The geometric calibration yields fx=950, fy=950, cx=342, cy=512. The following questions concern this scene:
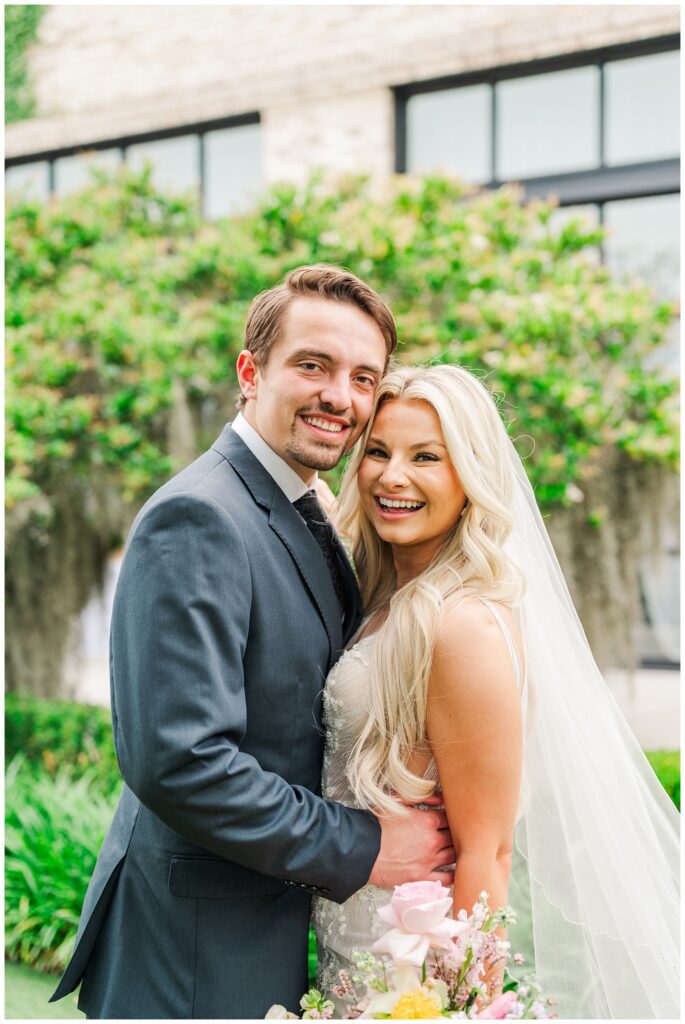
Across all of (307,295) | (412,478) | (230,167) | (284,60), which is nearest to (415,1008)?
(412,478)

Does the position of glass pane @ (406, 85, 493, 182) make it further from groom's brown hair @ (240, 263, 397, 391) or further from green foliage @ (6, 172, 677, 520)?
groom's brown hair @ (240, 263, 397, 391)

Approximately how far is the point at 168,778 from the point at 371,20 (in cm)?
770

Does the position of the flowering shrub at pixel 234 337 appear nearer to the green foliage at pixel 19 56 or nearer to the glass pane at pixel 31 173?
the glass pane at pixel 31 173

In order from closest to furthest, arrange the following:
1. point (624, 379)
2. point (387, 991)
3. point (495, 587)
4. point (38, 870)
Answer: point (387, 991) → point (495, 587) → point (38, 870) → point (624, 379)

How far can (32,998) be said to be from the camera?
4.26 m

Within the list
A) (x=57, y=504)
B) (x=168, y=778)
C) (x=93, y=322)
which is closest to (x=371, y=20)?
(x=93, y=322)

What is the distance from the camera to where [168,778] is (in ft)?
6.81

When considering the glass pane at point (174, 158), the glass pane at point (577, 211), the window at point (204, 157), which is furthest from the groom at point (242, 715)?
the glass pane at point (174, 158)

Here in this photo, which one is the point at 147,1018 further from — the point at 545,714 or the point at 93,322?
the point at 93,322

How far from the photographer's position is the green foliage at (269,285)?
20.5 feet

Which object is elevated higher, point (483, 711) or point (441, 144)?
Result: point (441, 144)

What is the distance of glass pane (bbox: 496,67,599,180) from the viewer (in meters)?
7.66

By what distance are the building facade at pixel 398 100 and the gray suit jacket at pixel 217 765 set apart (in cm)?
498

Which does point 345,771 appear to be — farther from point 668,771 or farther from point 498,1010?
point 668,771
